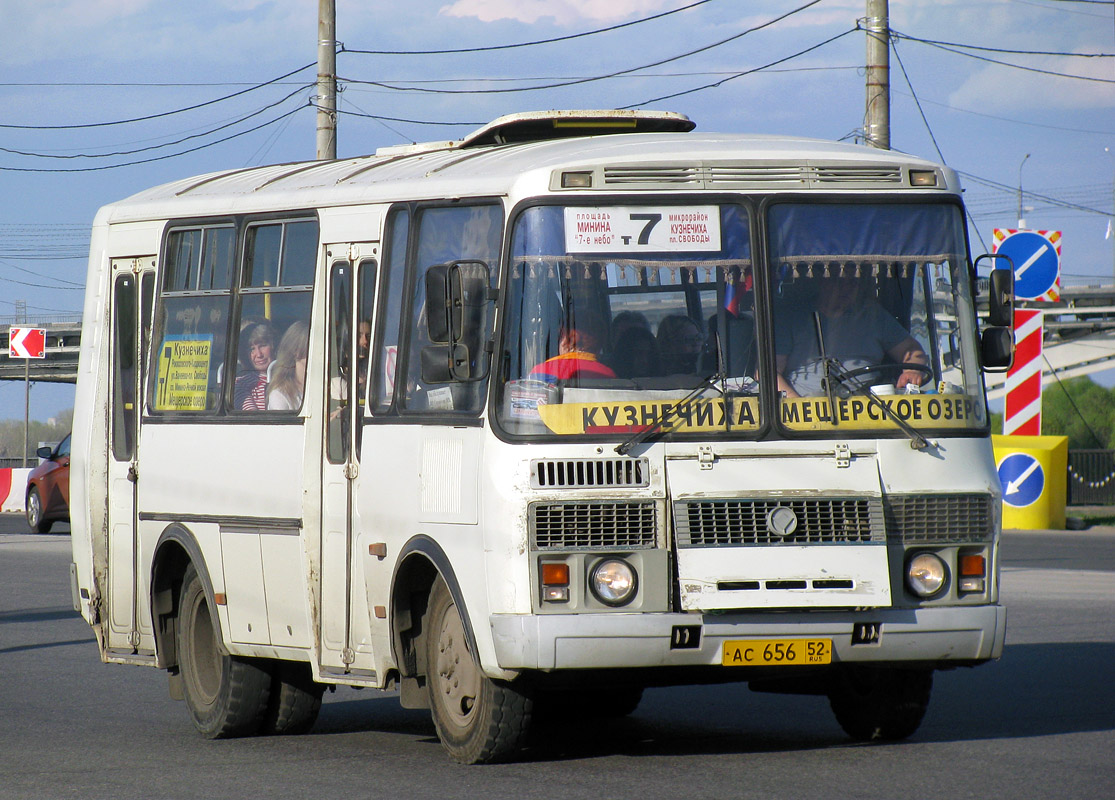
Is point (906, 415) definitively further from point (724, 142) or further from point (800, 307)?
point (724, 142)

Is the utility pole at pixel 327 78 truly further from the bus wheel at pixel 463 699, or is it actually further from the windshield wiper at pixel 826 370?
the windshield wiper at pixel 826 370

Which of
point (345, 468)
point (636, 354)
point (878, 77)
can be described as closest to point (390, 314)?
point (345, 468)

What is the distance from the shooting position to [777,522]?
769cm

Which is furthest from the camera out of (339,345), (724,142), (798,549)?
(339,345)

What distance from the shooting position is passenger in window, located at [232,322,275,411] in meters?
9.58

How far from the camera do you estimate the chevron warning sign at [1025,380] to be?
2500 centimetres

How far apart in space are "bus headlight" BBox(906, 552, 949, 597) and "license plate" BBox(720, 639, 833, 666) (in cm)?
48

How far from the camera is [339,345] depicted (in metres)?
9.09

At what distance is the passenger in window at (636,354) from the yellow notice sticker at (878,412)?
604 mm

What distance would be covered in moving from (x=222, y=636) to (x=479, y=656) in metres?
2.47

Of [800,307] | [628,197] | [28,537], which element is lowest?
[28,537]

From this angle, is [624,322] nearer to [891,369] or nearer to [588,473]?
[588,473]

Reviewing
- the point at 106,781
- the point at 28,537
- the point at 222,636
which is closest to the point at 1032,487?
the point at 28,537

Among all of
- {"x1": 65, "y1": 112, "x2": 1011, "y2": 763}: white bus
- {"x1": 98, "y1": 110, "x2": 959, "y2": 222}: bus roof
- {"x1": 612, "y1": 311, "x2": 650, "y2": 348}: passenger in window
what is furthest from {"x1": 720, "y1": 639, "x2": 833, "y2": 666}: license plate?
{"x1": 98, "y1": 110, "x2": 959, "y2": 222}: bus roof
